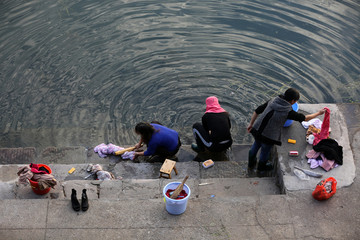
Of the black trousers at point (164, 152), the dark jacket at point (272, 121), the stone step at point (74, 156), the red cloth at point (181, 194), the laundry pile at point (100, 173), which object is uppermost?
the dark jacket at point (272, 121)

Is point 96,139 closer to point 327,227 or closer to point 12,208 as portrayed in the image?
point 12,208

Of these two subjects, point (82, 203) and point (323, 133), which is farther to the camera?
point (323, 133)

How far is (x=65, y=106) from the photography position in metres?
9.89

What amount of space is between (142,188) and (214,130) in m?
1.84

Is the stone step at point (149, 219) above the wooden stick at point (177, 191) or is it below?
below

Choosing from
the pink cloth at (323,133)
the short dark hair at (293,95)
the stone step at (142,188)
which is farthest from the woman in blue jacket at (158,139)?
the pink cloth at (323,133)

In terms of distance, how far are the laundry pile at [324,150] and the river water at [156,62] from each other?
2467 mm

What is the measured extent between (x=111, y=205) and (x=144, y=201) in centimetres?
52

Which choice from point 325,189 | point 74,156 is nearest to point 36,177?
point 74,156

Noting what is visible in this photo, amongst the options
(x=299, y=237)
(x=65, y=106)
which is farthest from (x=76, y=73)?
(x=299, y=237)

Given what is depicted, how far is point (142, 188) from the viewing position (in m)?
6.20

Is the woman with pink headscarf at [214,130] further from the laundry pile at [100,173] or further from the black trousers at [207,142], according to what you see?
the laundry pile at [100,173]

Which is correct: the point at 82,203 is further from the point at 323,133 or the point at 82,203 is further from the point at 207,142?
the point at 323,133

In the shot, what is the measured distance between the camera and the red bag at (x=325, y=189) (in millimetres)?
5336
